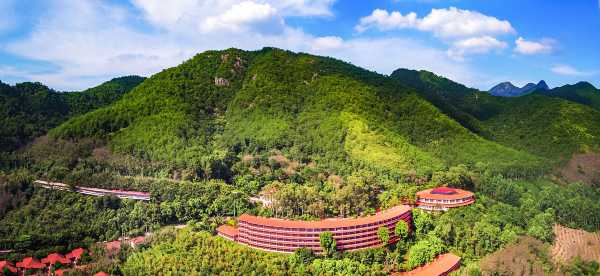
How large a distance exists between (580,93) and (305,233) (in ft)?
261

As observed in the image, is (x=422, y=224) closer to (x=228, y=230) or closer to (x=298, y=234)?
(x=298, y=234)

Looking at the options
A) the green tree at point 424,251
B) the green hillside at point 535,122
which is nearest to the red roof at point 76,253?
the green tree at point 424,251

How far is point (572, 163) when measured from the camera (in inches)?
2077

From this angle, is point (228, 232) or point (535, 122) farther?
point (535, 122)

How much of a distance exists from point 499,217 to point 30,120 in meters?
51.6

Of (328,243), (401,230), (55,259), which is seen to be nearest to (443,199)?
(401,230)

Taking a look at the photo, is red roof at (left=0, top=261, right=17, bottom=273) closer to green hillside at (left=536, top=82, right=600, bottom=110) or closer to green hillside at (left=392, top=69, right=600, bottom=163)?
green hillside at (left=392, top=69, right=600, bottom=163)

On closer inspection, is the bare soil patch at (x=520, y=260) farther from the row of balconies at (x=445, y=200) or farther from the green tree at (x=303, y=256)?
the green tree at (x=303, y=256)

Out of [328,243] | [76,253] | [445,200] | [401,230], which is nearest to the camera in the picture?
[328,243]

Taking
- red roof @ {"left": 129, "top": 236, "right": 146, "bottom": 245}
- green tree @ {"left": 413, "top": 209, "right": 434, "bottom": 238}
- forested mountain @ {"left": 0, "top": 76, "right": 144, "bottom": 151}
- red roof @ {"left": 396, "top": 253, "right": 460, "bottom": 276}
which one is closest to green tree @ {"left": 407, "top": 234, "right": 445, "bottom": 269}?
red roof @ {"left": 396, "top": 253, "right": 460, "bottom": 276}

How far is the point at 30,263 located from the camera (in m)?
34.0

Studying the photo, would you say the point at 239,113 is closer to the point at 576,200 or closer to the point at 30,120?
the point at 30,120

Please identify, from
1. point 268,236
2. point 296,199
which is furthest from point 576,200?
point 268,236

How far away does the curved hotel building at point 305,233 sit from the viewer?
108ft
